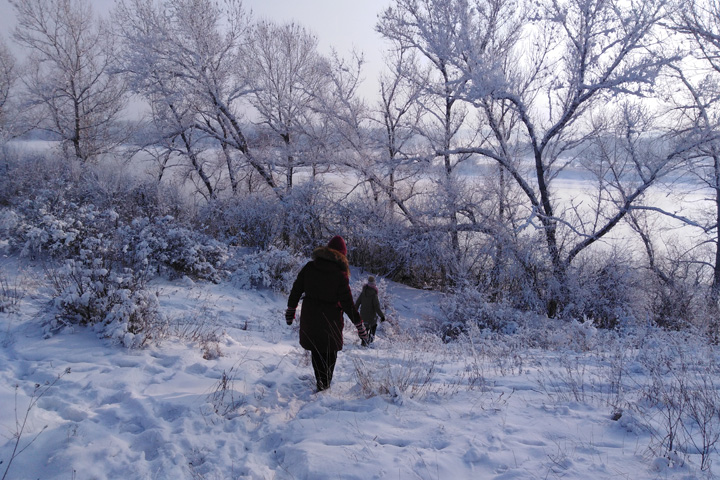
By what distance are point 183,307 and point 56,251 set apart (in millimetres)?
3903

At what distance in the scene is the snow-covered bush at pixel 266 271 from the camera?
10.9 metres

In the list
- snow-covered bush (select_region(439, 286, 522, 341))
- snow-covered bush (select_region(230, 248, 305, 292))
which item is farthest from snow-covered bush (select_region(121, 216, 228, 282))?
snow-covered bush (select_region(439, 286, 522, 341))

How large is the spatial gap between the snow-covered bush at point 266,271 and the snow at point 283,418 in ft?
16.9

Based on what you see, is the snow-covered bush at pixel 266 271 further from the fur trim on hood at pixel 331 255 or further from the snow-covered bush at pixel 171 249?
the fur trim on hood at pixel 331 255

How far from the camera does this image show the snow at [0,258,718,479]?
2.91 metres

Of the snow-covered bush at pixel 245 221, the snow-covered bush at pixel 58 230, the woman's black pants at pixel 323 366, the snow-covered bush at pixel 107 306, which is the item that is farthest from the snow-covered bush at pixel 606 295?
the snow-covered bush at pixel 58 230

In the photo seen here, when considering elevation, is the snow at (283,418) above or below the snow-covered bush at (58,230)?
below

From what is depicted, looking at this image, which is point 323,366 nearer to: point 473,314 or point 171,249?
point 171,249

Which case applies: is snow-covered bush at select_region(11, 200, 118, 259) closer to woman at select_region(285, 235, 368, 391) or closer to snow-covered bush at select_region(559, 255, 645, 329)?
woman at select_region(285, 235, 368, 391)

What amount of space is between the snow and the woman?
1.55 feet

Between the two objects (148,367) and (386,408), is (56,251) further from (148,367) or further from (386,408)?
(386,408)

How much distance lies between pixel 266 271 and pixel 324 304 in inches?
278

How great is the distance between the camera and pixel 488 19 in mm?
16594

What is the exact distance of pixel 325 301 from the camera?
14.3 ft
